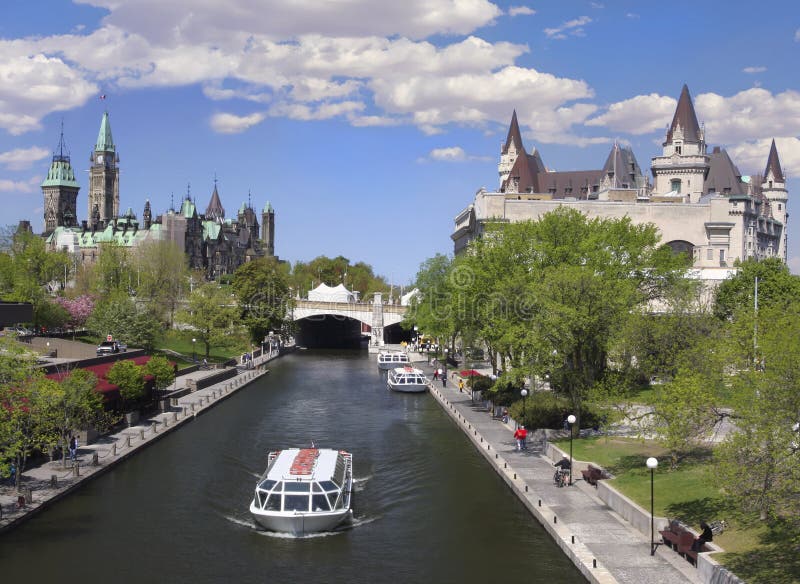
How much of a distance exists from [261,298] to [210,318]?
2520 centimetres

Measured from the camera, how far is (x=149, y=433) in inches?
2023

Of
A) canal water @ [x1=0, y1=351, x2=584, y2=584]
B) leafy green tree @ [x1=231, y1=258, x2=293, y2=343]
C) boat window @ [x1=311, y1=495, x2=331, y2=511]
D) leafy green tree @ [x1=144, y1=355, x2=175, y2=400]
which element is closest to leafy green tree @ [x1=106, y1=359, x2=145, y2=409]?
canal water @ [x1=0, y1=351, x2=584, y2=584]

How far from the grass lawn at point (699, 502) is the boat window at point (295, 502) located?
1282cm

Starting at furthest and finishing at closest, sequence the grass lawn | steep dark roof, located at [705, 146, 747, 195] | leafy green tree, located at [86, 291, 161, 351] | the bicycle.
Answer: steep dark roof, located at [705, 146, 747, 195] → leafy green tree, located at [86, 291, 161, 351] → the bicycle → the grass lawn

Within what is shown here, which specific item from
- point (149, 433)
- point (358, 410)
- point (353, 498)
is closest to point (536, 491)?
point (353, 498)

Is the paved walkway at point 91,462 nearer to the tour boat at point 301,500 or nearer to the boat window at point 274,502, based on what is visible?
the tour boat at point 301,500

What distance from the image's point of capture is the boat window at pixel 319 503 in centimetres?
3344

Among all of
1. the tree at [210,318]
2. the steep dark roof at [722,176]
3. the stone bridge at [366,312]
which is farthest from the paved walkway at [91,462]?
the steep dark roof at [722,176]

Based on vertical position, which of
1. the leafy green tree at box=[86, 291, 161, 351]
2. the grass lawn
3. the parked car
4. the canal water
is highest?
the leafy green tree at box=[86, 291, 161, 351]

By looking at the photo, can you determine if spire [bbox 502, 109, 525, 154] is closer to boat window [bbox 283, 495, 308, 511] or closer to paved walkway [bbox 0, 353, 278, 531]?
paved walkway [bbox 0, 353, 278, 531]

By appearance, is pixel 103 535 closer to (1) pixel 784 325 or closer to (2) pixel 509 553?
(2) pixel 509 553

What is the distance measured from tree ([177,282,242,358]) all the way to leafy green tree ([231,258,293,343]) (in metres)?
12.5

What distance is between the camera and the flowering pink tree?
95375mm

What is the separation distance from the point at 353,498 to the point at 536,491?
27.9ft
